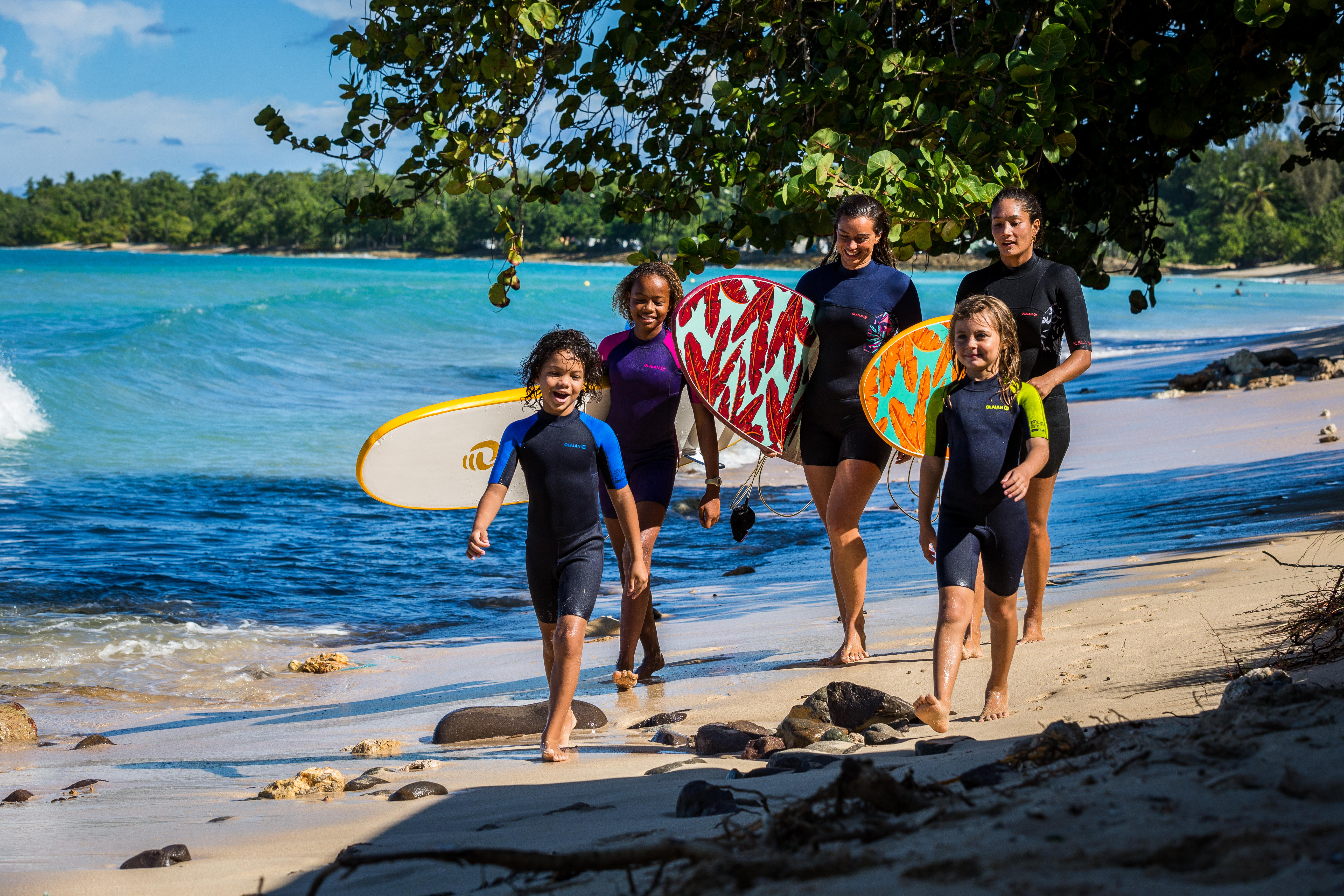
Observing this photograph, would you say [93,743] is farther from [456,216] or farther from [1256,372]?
[456,216]

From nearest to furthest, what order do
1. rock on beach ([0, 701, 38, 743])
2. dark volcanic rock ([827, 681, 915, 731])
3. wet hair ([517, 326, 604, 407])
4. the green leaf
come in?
dark volcanic rock ([827, 681, 915, 731]), the green leaf, wet hair ([517, 326, 604, 407]), rock on beach ([0, 701, 38, 743])

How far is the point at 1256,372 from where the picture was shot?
14.8 meters

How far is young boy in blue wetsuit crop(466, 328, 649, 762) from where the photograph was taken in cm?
396

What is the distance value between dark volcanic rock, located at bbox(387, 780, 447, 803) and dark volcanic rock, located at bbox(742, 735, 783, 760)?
941mm

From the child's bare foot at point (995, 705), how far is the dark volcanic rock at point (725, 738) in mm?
695

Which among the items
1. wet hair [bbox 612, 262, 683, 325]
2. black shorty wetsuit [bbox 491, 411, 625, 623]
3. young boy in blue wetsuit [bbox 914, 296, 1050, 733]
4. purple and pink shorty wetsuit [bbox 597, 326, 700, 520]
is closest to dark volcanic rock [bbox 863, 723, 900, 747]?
young boy in blue wetsuit [bbox 914, 296, 1050, 733]

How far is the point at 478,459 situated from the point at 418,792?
8.37 feet

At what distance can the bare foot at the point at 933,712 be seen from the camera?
10.6 ft

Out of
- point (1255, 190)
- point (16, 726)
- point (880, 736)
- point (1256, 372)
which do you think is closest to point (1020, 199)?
point (880, 736)

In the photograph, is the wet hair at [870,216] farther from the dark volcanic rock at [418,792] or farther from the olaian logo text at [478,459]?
the dark volcanic rock at [418,792]

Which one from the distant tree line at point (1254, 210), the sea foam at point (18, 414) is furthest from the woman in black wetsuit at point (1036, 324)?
the distant tree line at point (1254, 210)

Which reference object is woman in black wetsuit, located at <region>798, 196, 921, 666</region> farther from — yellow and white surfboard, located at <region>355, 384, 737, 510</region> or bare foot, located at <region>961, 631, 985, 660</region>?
yellow and white surfboard, located at <region>355, 384, 737, 510</region>

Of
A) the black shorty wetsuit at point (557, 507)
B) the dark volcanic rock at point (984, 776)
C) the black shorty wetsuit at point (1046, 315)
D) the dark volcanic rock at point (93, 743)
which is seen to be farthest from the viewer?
the dark volcanic rock at point (93, 743)

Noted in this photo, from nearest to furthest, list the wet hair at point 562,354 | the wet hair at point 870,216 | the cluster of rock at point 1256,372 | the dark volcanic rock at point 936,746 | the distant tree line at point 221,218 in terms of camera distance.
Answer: the dark volcanic rock at point 936,746
the wet hair at point 562,354
the wet hair at point 870,216
the cluster of rock at point 1256,372
the distant tree line at point 221,218
